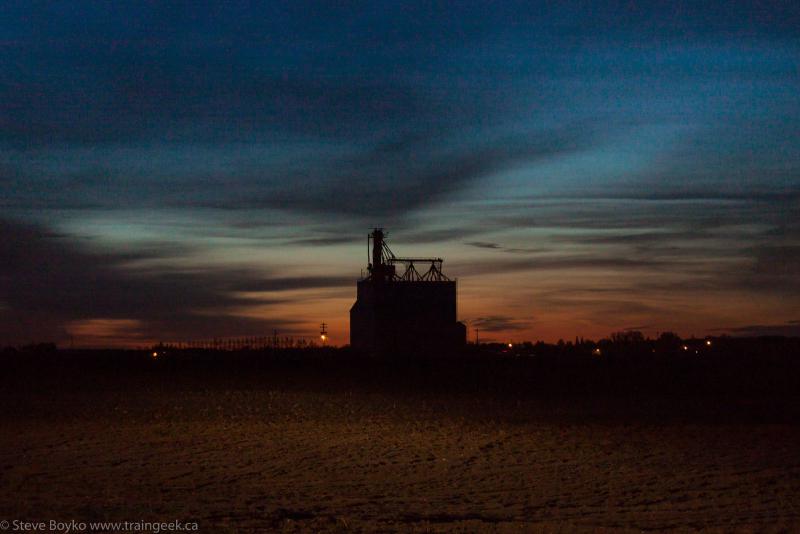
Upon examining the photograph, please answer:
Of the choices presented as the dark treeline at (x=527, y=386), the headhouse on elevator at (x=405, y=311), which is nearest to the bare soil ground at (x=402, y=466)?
the dark treeline at (x=527, y=386)

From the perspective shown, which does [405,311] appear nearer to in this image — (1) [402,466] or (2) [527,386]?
(2) [527,386]

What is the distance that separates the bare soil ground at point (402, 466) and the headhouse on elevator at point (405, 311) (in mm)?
38282

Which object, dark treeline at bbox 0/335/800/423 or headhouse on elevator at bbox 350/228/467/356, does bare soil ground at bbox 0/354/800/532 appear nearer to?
dark treeline at bbox 0/335/800/423

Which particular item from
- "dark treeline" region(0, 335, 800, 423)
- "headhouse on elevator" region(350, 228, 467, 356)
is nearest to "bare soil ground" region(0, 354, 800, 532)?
"dark treeline" region(0, 335, 800, 423)

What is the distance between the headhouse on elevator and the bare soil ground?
38282mm

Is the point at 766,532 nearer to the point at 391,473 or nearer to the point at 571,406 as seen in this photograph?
the point at 391,473

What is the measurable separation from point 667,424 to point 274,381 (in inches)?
787

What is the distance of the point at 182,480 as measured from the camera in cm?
1295

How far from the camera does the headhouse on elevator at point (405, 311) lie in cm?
6331

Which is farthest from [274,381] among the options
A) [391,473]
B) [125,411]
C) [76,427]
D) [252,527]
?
[252,527]

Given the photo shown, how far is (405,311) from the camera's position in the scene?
63.7 m

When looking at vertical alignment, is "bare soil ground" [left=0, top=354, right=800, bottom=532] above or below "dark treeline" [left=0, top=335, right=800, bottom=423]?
below

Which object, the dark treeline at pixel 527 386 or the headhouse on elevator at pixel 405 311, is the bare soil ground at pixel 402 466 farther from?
the headhouse on elevator at pixel 405 311

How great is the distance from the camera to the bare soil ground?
1048 cm
